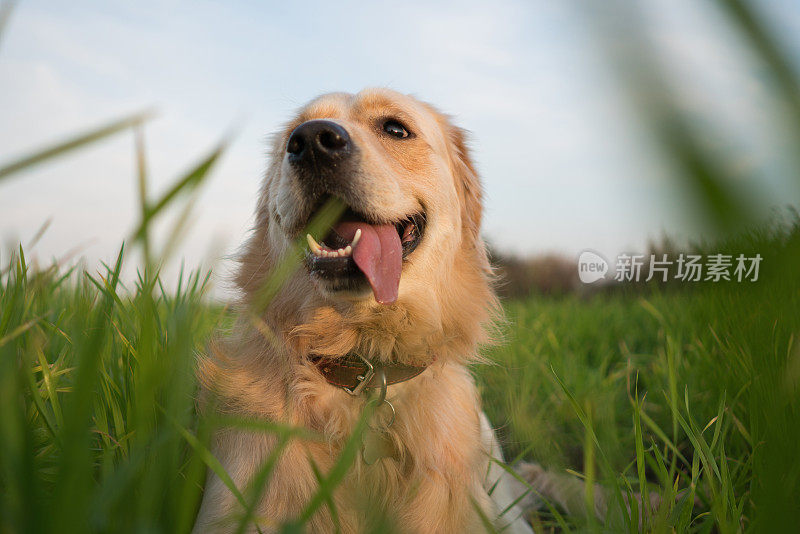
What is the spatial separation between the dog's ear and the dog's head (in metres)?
0.02

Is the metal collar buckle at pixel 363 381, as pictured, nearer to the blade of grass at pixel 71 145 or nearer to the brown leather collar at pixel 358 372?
the brown leather collar at pixel 358 372

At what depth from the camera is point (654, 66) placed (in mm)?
280

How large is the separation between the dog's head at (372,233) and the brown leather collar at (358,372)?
6 centimetres

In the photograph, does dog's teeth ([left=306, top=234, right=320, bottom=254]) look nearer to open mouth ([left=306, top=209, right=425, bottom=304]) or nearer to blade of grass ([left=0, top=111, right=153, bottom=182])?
open mouth ([left=306, top=209, right=425, bottom=304])

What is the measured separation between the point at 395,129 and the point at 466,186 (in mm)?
591

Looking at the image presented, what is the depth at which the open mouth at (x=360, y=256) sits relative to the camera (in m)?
2.12

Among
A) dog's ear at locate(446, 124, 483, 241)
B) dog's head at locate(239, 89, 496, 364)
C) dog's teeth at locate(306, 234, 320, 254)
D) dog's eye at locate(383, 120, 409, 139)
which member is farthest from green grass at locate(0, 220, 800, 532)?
dog's eye at locate(383, 120, 409, 139)

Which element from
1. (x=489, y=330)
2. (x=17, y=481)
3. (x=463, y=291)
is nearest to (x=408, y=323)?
(x=463, y=291)

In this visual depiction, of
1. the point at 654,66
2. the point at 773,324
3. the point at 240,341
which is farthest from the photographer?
the point at 240,341

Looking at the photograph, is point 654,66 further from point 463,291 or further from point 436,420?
point 463,291

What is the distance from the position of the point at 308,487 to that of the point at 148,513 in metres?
0.88

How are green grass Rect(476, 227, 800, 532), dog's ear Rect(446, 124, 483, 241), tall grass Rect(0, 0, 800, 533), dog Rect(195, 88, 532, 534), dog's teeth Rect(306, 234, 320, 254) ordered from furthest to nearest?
dog's ear Rect(446, 124, 483, 241) < dog's teeth Rect(306, 234, 320, 254) < dog Rect(195, 88, 532, 534) < green grass Rect(476, 227, 800, 532) < tall grass Rect(0, 0, 800, 533)

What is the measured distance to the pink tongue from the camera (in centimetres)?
215

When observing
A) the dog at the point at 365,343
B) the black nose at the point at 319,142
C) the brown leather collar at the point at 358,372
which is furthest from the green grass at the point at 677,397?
the black nose at the point at 319,142
